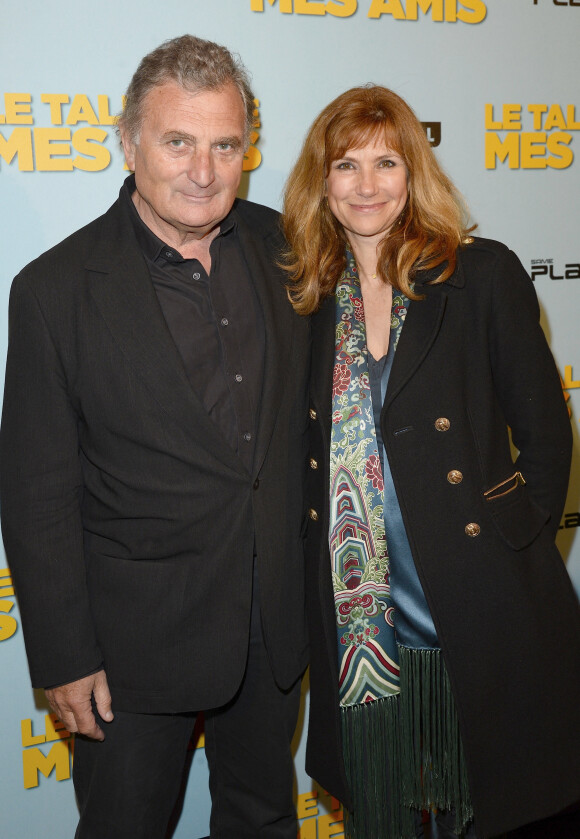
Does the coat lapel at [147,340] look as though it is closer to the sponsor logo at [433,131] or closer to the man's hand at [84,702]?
the man's hand at [84,702]

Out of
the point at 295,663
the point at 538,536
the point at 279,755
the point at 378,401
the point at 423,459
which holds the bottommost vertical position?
Answer: the point at 279,755

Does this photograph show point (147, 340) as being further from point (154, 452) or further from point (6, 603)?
point (6, 603)

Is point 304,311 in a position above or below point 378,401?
above

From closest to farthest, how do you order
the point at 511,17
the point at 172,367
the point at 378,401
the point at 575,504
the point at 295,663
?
the point at 172,367
the point at 378,401
the point at 295,663
the point at 511,17
the point at 575,504

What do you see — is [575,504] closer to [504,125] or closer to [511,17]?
[504,125]

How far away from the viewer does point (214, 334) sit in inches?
76.2

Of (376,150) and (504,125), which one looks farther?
(504,125)

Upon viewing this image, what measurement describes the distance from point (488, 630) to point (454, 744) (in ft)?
0.99

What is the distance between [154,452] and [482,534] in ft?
2.48

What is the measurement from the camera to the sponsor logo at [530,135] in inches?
111

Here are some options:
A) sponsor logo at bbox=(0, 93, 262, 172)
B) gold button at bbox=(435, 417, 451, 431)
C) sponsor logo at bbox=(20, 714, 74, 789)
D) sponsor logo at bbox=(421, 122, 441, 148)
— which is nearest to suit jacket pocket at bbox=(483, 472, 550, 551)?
gold button at bbox=(435, 417, 451, 431)

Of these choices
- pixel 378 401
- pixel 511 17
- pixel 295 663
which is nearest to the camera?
pixel 378 401

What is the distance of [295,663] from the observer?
6.85 feet

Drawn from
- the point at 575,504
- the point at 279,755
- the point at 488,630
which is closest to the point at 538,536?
the point at 488,630
